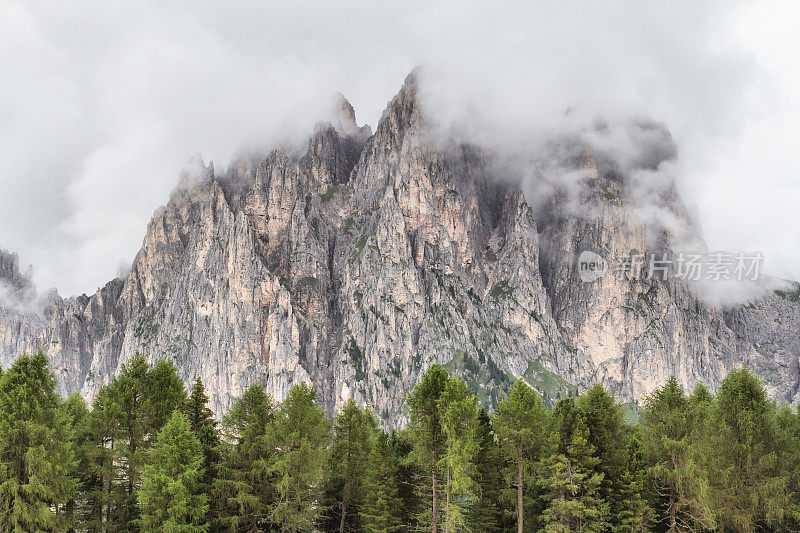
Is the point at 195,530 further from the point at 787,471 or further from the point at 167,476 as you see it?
the point at 787,471

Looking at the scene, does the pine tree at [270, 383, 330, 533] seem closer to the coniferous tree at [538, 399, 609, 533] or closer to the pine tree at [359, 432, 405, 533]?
the pine tree at [359, 432, 405, 533]

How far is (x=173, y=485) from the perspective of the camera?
39.8m

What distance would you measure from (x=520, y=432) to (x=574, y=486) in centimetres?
545

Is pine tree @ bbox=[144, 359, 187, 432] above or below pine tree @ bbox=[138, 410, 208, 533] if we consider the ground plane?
above

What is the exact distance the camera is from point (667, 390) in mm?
53781

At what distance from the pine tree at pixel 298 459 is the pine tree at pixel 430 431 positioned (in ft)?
27.4

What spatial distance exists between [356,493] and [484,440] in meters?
12.8

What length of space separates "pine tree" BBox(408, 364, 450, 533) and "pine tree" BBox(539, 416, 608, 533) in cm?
826

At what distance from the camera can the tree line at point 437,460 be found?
1654 inches

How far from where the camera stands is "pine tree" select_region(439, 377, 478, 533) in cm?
4197

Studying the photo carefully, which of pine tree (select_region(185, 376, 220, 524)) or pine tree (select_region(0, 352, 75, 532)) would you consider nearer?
pine tree (select_region(0, 352, 75, 532))

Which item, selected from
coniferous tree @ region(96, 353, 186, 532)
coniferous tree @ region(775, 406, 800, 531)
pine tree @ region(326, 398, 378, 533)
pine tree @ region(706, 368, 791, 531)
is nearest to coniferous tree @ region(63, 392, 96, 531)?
coniferous tree @ region(96, 353, 186, 532)

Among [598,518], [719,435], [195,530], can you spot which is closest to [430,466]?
[598,518]

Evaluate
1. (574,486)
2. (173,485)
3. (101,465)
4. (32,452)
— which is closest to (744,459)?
(574,486)
